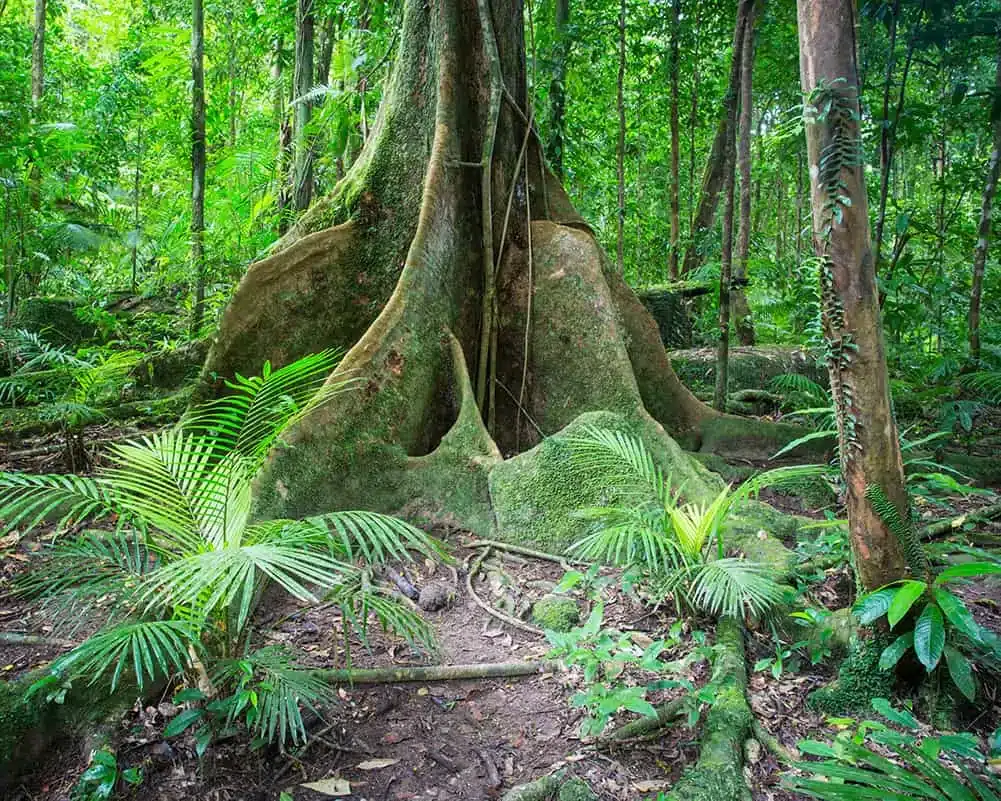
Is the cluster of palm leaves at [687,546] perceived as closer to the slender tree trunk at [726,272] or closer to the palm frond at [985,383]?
the slender tree trunk at [726,272]

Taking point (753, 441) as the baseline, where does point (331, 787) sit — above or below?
below

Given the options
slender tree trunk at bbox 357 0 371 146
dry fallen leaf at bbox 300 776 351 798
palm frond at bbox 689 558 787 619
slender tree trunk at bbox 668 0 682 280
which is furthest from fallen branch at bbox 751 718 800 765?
slender tree trunk at bbox 668 0 682 280

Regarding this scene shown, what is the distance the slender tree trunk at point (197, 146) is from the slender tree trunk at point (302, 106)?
3.45 ft

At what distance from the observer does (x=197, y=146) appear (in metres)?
6.82

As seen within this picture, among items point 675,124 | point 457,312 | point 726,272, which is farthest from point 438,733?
point 675,124

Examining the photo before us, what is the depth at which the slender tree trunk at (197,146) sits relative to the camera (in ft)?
22.3

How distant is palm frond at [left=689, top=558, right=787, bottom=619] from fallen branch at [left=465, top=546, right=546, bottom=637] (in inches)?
29.3

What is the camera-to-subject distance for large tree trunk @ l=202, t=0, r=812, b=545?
4.22 metres

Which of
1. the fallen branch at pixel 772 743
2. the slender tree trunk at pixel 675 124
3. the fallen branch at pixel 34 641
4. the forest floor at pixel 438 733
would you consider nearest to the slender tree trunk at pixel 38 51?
the slender tree trunk at pixel 675 124

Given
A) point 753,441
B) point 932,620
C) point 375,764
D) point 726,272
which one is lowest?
point 375,764

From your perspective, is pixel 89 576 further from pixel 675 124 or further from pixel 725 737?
pixel 675 124

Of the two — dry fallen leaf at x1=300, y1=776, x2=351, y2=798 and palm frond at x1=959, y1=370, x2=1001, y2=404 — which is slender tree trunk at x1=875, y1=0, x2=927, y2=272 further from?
dry fallen leaf at x1=300, y1=776, x2=351, y2=798

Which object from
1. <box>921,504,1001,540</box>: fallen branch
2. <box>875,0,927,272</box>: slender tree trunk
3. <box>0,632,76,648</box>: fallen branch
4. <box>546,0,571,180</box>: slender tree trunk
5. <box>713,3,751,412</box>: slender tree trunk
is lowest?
<box>0,632,76,648</box>: fallen branch

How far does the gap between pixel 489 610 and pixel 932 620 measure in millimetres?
1883
